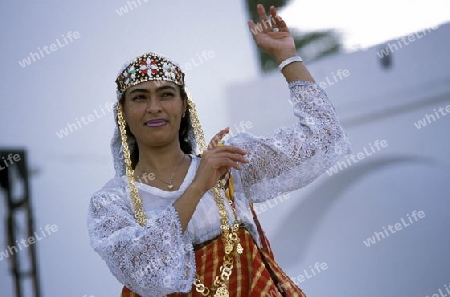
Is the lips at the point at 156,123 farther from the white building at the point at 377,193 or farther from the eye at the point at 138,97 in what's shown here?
the white building at the point at 377,193

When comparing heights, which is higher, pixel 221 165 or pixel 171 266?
pixel 221 165

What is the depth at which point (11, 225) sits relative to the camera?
306 cm

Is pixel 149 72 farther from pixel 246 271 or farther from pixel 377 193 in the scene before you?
pixel 377 193

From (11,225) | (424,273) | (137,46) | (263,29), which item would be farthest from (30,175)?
(424,273)

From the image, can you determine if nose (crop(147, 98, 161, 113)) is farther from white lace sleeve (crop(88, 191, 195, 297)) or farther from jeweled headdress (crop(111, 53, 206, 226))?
white lace sleeve (crop(88, 191, 195, 297))

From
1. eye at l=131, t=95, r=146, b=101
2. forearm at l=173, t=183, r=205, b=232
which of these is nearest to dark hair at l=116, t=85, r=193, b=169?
eye at l=131, t=95, r=146, b=101

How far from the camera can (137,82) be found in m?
1.68

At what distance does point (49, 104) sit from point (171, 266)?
194 centimetres

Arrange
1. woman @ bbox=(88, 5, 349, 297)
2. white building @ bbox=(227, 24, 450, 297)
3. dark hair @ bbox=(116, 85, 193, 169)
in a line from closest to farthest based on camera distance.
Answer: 1. woman @ bbox=(88, 5, 349, 297)
2. dark hair @ bbox=(116, 85, 193, 169)
3. white building @ bbox=(227, 24, 450, 297)

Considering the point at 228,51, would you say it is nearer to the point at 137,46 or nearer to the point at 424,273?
the point at 137,46

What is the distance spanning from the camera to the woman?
1.58m

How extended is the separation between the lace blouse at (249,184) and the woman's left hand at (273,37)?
0.26 feet

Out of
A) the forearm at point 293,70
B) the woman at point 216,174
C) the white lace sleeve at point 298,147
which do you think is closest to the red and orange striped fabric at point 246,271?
the woman at point 216,174

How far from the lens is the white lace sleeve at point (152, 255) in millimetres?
1435
